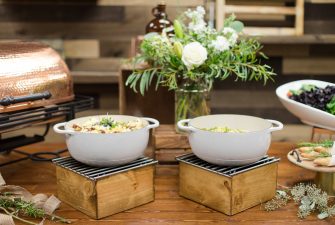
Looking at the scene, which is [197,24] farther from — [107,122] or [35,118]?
[35,118]

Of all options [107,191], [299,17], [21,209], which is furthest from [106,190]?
[299,17]

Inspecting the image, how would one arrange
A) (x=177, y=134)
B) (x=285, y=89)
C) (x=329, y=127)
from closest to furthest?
(x=177, y=134), (x=329, y=127), (x=285, y=89)

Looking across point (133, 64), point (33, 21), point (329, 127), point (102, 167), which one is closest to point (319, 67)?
point (329, 127)

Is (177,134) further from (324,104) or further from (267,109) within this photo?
(267,109)

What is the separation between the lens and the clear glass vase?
4.79ft

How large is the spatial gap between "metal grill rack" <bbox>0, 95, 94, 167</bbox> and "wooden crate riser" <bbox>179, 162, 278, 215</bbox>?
46cm

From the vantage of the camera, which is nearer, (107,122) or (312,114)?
(107,122)

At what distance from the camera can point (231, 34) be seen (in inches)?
57.1

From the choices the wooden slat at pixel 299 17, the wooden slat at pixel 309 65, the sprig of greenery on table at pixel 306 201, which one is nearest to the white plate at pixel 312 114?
the sprig of greenery on table at pixel 306 201

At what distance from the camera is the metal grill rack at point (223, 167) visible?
1.18 m

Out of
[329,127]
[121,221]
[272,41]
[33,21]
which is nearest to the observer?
[121,221]

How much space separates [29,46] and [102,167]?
0.54 m

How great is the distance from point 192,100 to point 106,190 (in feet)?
1.49

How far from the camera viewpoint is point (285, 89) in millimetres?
1776
